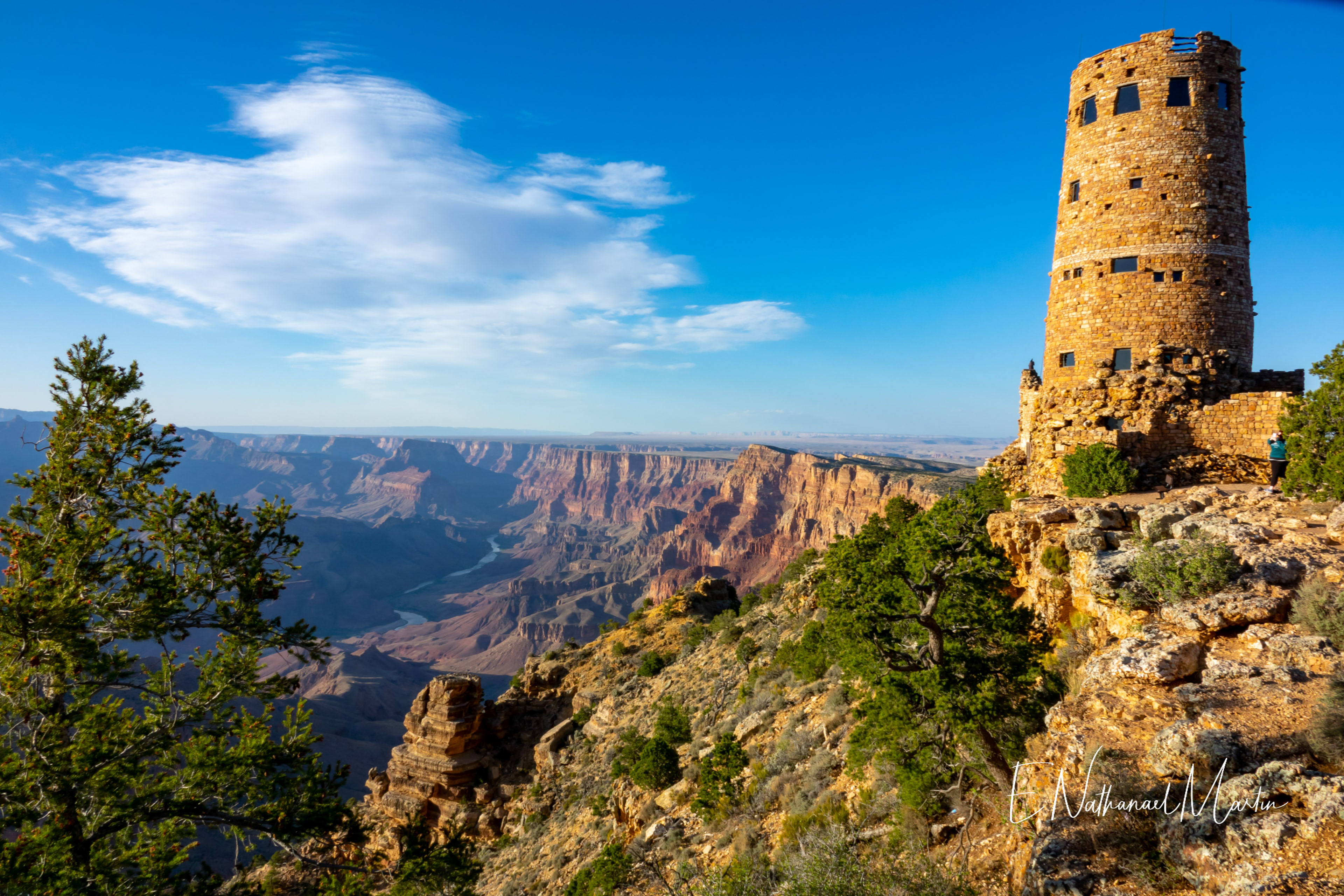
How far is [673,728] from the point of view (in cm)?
2195

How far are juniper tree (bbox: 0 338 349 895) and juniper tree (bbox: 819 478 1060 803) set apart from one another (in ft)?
29.8

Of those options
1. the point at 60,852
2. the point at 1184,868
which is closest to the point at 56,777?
the point at 60,852

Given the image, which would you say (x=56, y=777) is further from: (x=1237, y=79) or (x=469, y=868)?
(x=1237, y=79)

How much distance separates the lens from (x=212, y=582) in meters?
9.84

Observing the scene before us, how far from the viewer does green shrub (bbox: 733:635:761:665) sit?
26172mm

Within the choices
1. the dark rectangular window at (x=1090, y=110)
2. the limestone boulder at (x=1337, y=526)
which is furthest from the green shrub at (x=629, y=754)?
the dark rectangular window at (x=1090, y=110)

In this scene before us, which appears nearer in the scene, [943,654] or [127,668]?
[127,668]

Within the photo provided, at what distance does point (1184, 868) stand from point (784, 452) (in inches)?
6131

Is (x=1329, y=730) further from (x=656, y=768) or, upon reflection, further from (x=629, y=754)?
(x=629, y=754)

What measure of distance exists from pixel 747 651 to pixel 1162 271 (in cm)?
2063

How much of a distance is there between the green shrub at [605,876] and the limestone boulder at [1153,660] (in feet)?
39.2

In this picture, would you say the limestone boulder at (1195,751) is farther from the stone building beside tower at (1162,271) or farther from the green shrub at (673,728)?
the green shrub at (673,728)

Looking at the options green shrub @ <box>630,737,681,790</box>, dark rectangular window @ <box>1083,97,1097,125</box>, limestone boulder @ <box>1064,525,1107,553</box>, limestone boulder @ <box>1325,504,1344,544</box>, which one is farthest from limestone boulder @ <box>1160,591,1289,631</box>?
dark rectangular window @ <box>1083,97,1097,125</box>

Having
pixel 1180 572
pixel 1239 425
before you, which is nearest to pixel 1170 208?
pixel 1239 425
